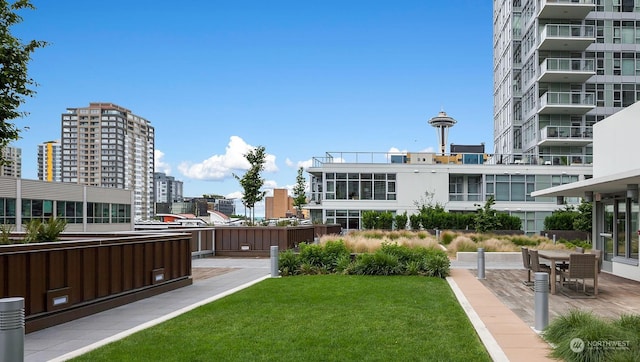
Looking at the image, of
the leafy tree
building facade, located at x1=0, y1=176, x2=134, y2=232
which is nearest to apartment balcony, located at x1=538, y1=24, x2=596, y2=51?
the leafy tree

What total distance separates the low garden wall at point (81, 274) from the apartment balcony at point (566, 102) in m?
41.4

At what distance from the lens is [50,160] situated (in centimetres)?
17562

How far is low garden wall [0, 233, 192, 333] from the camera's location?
8234 mm

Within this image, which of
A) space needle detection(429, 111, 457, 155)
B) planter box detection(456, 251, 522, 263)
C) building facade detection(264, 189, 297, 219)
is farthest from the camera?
building facade detection(264, 189, 297, 219)

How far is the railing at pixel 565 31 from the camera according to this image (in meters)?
45.9

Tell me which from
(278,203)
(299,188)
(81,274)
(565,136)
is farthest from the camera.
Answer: (278,203)

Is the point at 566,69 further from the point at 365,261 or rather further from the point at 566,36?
the point at 365,261

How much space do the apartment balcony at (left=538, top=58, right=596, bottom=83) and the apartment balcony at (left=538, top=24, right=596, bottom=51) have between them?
1484 millimetres

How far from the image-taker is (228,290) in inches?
513

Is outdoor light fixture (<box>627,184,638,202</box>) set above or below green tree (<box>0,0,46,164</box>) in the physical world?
below

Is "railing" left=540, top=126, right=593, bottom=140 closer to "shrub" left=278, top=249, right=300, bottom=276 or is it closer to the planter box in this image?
the planter box

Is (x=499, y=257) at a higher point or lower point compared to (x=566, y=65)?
lower

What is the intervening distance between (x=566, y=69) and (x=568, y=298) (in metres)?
39.7

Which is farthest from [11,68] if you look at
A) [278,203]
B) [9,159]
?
[278,203]
